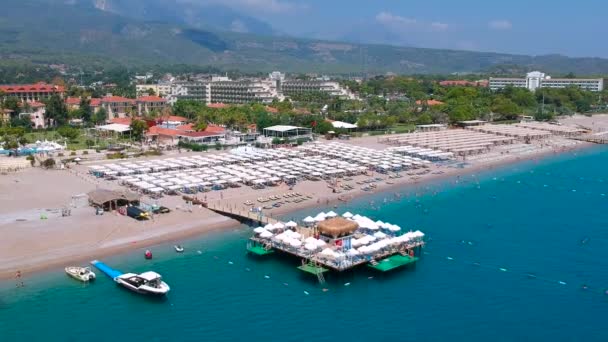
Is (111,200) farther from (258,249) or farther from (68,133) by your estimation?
(68,133)

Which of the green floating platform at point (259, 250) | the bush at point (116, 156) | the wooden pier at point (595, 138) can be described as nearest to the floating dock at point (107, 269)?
the green floating platform at point (259, 250)

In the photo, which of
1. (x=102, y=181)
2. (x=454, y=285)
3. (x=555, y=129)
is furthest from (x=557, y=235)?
(x=555, y=129)

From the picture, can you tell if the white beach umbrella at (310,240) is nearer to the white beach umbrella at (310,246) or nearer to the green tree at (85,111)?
the white beach umbrella at (310,246)

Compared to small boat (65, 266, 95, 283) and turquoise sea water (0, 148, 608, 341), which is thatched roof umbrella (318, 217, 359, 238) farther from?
small boat (65, 266, 95, 283)

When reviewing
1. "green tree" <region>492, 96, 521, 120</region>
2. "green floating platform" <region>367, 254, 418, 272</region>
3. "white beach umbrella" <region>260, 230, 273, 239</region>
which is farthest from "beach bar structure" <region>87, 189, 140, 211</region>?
"green tree" <region>492, 96, 521, 120</region>

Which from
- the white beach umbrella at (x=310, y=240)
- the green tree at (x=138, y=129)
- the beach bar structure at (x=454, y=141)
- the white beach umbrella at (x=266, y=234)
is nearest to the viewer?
the white beach umbrella at (x=310, y=240)
